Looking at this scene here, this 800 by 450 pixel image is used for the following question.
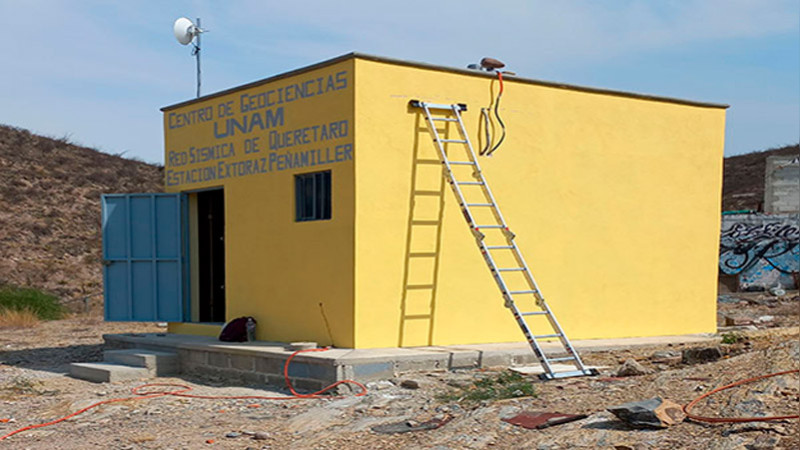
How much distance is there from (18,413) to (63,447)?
1972 mm

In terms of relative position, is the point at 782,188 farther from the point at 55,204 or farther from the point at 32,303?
the point at 55,204

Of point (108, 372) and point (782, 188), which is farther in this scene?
point (782, 188)

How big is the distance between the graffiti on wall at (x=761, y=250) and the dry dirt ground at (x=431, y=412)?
1634 cm

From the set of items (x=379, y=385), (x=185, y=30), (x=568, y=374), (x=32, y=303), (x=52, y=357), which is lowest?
(x=32, y=303)

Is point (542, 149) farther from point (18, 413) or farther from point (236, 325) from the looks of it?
point (18, 413)

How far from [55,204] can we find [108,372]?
2399 cm

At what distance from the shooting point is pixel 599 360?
33.9 ft

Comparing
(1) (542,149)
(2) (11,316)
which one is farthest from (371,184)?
(2) (11,316)

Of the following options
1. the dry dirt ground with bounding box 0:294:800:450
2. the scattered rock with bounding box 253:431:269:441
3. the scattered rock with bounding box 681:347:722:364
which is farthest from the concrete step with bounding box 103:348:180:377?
the scattered rock with bounding box 681:347:722:364

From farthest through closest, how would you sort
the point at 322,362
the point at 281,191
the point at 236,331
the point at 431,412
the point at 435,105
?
the point at 236,331, the point at 281,191, the point at 435,105, the point at 322,362, the point at 431,412

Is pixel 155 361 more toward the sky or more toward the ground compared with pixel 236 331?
more toward the ground

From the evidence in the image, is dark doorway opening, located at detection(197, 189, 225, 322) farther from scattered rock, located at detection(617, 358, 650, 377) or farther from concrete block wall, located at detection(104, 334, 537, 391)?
scattered rock, located at detection(617, 358, 650, 377)

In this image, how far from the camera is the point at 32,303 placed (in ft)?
66.2

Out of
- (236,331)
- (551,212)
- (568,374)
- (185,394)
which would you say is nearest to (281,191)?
(236,331)
